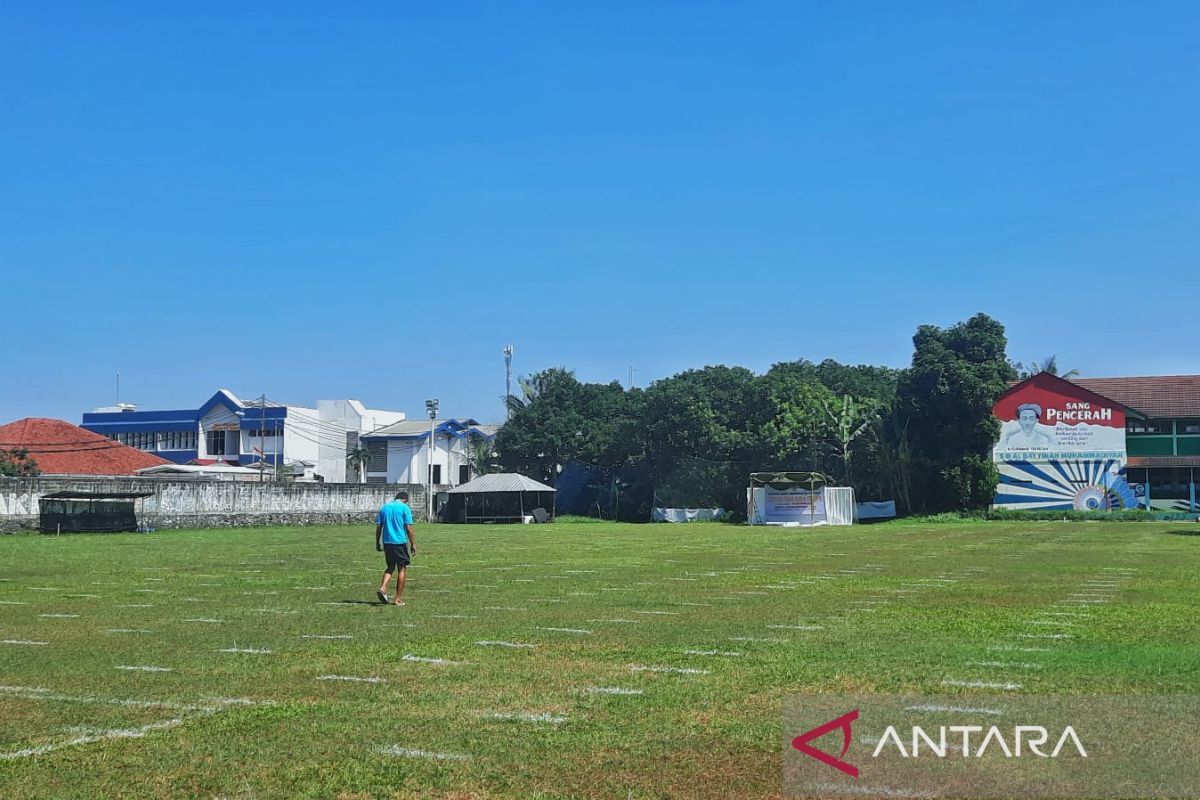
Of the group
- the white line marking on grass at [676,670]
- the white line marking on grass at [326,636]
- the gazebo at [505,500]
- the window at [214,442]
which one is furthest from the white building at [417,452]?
the white line marking on grass at [676,670]

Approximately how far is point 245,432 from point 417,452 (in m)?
14.9

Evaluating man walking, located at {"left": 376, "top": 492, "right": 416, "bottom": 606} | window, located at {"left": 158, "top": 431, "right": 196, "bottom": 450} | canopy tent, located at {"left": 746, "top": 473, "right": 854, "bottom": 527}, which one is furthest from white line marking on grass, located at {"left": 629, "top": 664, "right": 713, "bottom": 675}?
window, located at {"left": 158, "top": 431, "right": 196, "bottom": 450}

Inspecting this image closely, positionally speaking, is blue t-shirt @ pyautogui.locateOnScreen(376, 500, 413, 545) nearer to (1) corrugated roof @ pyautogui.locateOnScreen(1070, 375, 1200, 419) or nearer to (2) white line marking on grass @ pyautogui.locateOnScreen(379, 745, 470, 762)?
(2) white line marking on grass @ pyautogui.locateOnScreen(379, 745, 470, 762)

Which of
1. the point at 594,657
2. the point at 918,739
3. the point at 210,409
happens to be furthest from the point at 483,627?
the point at 210,409

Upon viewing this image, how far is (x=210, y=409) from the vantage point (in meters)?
96.6

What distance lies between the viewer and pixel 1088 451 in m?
63.2

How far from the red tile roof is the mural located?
56739mm

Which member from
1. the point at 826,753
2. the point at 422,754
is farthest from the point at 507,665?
the point at 826,753

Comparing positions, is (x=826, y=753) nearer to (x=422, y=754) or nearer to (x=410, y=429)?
(x=422, y=754)

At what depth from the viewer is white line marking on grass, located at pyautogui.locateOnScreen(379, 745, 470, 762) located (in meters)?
7.34

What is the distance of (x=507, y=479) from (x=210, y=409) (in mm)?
40119

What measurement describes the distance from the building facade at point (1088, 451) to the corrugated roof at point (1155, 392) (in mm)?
124

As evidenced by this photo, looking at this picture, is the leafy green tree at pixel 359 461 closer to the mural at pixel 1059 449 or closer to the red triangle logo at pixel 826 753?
the mural at pixel 1059 449

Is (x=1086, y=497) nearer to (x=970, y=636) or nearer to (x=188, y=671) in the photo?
(x=970, y=636)
